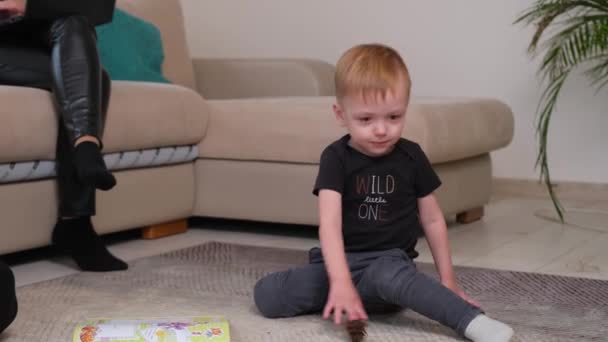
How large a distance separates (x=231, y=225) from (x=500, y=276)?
42.8 inches

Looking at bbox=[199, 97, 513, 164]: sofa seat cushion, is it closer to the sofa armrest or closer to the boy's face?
the sofa armrest

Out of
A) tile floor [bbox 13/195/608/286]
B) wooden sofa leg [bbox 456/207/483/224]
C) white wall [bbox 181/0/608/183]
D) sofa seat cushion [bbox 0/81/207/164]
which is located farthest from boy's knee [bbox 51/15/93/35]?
white wall [bbox 181/0/608/183]

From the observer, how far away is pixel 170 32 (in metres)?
3.25

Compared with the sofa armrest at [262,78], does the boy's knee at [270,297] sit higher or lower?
lower

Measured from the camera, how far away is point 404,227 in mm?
1595

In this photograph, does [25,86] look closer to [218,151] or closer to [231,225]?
[218,151]

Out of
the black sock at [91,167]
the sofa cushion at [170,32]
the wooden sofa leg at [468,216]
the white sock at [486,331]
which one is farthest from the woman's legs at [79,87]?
the wooden sofa leg at [468,216]

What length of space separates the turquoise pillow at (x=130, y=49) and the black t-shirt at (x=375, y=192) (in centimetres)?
144

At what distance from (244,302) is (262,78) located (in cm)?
161

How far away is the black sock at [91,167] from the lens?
187 centimetres

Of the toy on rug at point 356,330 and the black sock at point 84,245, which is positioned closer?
the toy on rug at point 356,330

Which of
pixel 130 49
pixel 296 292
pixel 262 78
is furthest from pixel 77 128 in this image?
pixel 262 78

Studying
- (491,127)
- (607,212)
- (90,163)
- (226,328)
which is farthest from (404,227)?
(607,212)

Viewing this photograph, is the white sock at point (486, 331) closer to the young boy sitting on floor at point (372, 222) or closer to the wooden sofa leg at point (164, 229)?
the young boy sitting on floor at point (372, 222)
